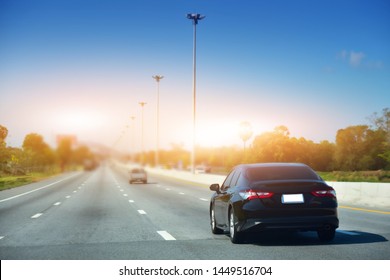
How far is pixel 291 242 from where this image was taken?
1126 cm

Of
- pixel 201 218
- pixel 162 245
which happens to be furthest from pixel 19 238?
pixel 201 218

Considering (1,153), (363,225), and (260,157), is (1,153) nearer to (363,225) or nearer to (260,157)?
(363,225)

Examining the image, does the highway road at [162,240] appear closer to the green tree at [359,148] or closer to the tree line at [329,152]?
the tree line at [329,152]

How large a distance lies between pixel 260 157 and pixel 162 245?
42858 millimetres

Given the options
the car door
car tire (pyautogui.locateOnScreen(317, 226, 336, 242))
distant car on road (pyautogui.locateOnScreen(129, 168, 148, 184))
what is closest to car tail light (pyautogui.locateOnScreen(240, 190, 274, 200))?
the car door

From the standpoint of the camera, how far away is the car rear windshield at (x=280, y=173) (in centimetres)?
1120

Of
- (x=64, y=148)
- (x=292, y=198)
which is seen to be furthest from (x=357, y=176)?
(x=292, y=198)

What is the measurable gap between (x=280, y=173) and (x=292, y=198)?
0.84m

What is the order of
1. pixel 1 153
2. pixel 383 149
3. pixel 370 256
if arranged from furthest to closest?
pixel 383 149 < pixel 1 153 < pixel 370 256

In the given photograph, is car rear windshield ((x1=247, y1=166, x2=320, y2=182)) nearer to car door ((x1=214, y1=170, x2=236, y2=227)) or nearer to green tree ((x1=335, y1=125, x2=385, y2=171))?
car door ((x1=214, y1=170, x2=236, y2=227))

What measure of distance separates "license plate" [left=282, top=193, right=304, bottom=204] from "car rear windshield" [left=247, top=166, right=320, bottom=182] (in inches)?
20.5

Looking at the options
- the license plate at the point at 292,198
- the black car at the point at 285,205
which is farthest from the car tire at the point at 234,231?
the license plate at the point at 292,198

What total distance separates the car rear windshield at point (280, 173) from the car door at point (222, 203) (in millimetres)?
771

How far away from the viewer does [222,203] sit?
1245 centimetres
